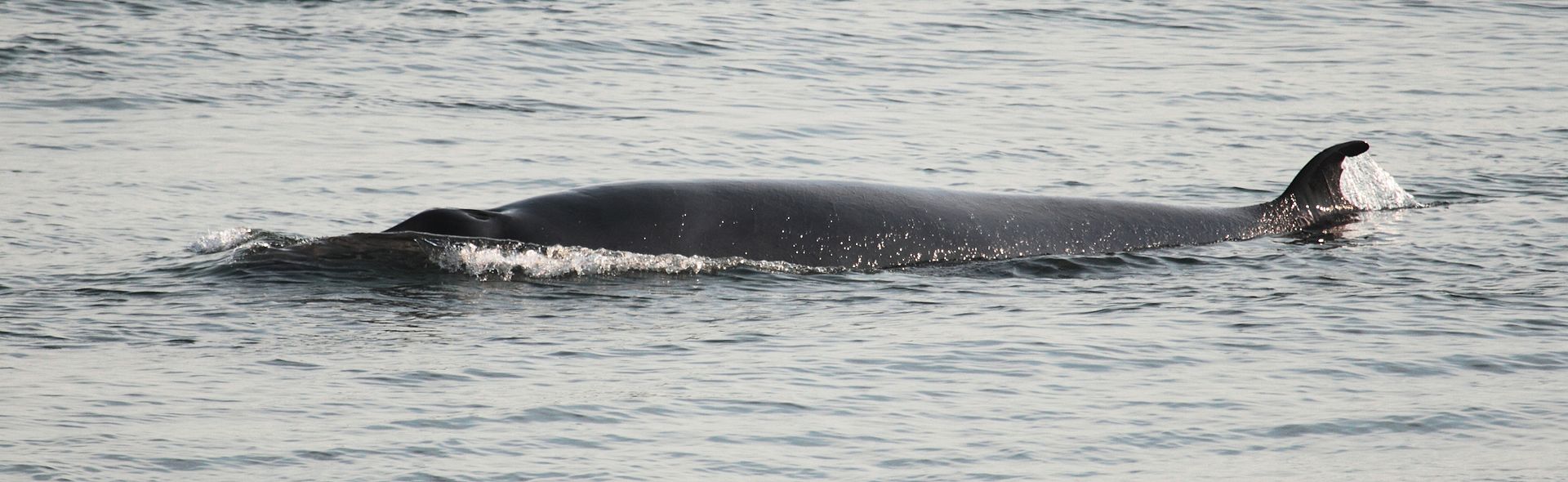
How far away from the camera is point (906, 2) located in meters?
38.2

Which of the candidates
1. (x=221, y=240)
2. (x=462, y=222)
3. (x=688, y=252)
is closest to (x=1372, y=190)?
(x=688, y=252)

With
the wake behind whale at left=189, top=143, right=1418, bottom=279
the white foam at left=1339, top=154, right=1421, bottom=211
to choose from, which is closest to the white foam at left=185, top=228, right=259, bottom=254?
the wake behind whale at left=189, top=143, right=1418, bottom=279

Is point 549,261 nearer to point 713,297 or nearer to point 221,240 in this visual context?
point 713,297

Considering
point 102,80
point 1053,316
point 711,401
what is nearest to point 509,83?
point 102,80

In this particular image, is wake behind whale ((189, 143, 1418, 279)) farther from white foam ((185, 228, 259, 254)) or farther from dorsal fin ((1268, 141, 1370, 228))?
dorsal fin ((1268, 141, 1370, 228))

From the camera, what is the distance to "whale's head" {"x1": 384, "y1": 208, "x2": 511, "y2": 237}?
1187 cm

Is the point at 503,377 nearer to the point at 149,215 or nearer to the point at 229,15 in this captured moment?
the point at 149,215

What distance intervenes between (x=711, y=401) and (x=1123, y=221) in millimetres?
6094

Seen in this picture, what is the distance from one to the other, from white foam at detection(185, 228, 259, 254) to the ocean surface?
40 millimetres

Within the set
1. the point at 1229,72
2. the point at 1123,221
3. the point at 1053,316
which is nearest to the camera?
the point at 1053,316

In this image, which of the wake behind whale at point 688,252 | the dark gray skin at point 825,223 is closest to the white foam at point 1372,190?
the dark gray skin at point 825,223

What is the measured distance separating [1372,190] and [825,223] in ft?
22.3

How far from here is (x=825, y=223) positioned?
505 inches

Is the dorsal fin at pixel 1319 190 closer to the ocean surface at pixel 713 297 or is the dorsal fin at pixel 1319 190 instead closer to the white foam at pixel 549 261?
the ocean surface at pixel 713 297
